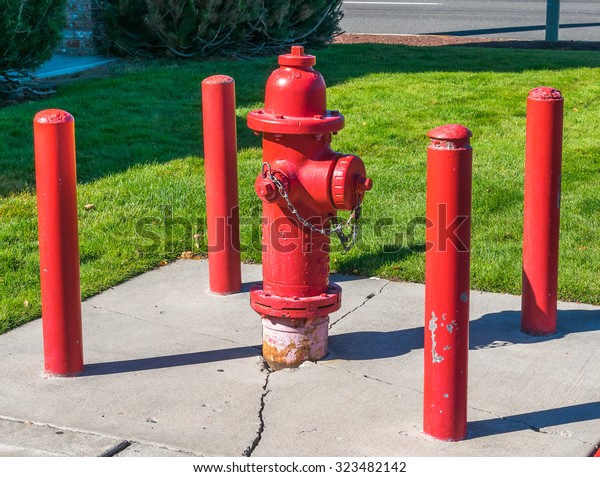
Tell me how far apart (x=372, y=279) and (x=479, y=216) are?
4.15 ft

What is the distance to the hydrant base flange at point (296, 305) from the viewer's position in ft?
14.0

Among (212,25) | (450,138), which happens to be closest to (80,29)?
(212,25)

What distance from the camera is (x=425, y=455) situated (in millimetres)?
3650

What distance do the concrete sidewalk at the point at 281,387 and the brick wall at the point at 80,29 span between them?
783 cm

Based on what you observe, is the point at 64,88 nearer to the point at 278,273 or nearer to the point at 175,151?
the point at 175,151

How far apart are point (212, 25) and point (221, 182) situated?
7112 millimetres

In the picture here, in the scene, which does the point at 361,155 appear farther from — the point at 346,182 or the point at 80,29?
the point at 80,29

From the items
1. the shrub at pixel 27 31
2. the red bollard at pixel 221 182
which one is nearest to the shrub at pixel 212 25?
the shrub at pixel 27 31

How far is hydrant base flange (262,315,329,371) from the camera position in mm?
4395

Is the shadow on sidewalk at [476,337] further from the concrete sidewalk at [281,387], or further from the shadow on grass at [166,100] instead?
the shadow on grass at [166,100]

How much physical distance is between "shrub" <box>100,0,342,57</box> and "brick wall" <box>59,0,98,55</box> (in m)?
0.31

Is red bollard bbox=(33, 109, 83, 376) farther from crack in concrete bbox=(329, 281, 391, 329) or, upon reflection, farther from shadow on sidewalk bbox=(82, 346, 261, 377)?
crack in concrete bbox=(329, 281, 391, 329)

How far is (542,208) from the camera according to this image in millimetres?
4602

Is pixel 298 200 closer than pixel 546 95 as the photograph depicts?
Yes
